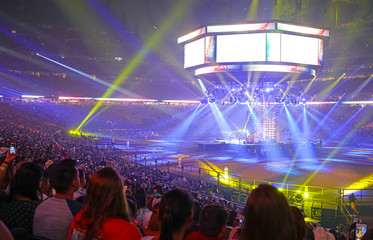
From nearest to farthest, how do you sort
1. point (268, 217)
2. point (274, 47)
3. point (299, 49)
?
point (268, 217) < point (274, 47) < point (299, 49)

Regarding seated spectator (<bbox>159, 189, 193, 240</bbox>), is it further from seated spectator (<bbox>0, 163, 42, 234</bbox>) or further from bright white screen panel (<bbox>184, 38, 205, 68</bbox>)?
bright white screen panel (<bbox>184, 38, 205, 68</bbox>)

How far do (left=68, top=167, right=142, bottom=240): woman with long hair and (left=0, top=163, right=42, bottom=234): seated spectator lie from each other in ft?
2.07

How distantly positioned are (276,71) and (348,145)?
25.9 meters

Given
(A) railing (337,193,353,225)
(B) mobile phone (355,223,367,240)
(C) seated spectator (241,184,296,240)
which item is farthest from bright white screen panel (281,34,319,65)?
(C) seated spectator (241,184,296,240)

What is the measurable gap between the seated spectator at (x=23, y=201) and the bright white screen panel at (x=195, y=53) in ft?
70.9

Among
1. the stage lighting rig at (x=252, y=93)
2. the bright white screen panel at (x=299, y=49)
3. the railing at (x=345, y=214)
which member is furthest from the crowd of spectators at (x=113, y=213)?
the stage lighting rig at (x=252, y=93)

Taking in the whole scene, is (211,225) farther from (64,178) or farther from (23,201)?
(23,201)

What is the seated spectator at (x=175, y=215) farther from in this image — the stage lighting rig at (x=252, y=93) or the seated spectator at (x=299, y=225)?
the stage lighting rig at (x=252, y=93)

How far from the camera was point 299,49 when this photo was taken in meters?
23.4

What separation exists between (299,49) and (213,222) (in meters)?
22.9

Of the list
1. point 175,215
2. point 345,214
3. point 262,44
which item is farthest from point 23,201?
point 262,44

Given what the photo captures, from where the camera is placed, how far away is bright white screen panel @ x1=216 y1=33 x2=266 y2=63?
74.7ft

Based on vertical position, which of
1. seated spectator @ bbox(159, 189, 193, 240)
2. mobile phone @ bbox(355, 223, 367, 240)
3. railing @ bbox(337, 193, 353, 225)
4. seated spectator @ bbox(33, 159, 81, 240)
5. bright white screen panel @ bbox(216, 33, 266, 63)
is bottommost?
railing @ bbox(337, 193, 353, 225)

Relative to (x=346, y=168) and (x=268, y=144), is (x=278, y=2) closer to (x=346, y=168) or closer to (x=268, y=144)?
(x=268, y=144)
